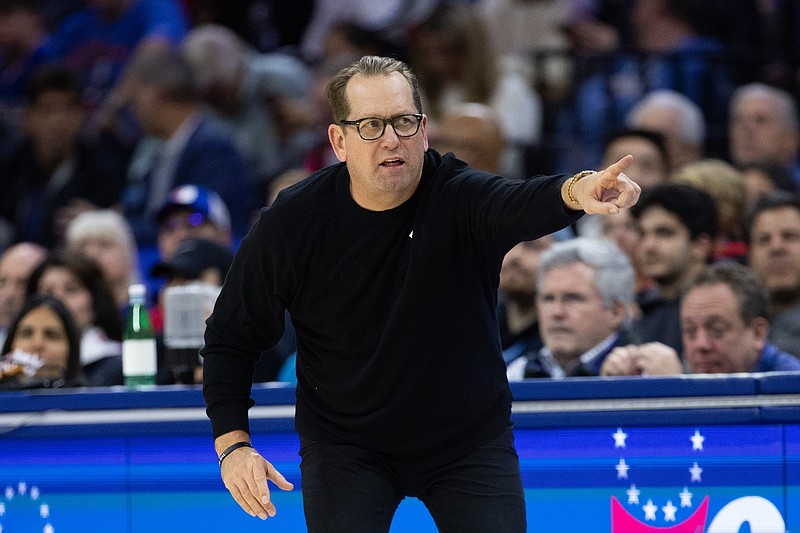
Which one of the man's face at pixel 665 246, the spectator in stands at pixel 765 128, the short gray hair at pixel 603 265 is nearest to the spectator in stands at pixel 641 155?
the spectator in stands at pixel 765 128

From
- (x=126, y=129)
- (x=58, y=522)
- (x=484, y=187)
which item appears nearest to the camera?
(x=484, y=187)

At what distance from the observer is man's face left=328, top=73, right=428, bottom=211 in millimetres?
3467

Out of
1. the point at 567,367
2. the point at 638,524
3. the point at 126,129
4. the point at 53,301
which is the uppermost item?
the point at 126,129

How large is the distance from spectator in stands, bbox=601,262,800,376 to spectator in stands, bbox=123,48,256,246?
368cm

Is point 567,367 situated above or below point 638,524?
above

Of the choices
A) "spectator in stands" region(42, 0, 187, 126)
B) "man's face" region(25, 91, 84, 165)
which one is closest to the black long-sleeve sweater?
"man's face" region(25, 91, 84, 165)

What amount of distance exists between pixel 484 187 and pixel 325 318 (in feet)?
1.81

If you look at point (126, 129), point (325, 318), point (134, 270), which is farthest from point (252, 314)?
point (126, 129)

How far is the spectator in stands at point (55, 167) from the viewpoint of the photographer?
905 cm

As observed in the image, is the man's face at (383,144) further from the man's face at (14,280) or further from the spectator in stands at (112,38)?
the spectator in stands at (112,38)

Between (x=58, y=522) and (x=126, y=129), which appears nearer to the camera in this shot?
(x=58, y=522)

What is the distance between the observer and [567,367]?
17.6ft

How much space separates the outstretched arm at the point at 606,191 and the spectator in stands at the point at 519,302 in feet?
9.86

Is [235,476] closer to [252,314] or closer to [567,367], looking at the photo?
[252,314]
